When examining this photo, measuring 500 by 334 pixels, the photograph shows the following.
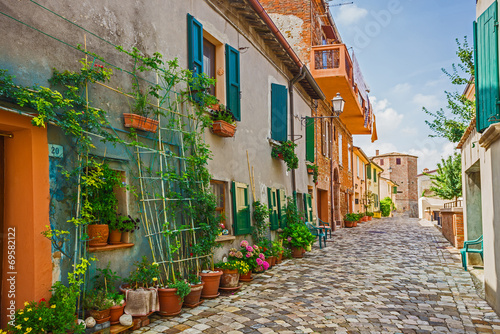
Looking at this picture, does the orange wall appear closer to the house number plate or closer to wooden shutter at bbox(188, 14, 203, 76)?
the house number plate

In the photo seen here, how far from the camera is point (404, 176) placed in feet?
196

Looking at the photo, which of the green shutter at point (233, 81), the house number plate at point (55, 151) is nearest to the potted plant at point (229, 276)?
the green shutter at point (233, 81)

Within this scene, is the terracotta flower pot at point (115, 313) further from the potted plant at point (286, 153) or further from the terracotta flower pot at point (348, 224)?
the terracotta flower pot at point (348, 224)

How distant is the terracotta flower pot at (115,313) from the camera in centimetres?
427

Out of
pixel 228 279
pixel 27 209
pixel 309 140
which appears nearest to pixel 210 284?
pixel 228 279

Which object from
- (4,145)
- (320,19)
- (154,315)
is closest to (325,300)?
(154,315)

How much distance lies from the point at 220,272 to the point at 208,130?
2.44 meters

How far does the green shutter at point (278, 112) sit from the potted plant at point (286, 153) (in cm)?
19

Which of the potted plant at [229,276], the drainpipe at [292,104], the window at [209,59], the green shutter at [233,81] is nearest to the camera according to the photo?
the potted plant at [229,276]

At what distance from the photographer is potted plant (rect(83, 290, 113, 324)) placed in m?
4.08

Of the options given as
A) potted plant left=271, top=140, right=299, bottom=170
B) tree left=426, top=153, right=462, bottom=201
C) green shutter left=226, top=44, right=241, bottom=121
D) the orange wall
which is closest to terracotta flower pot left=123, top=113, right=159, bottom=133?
the orange wall

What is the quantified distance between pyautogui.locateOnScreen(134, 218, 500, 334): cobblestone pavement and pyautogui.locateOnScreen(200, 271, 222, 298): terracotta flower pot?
15 cm

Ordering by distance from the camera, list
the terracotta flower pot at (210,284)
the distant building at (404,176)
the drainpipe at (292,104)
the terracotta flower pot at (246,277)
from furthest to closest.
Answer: the distant building at (404,176), the drainpipe at (292,104), the terracotta flower pot at (246,277), the terracotta flower pot at (210,284)

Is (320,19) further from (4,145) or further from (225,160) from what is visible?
(4,145)
